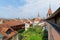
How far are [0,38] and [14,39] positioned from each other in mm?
6104

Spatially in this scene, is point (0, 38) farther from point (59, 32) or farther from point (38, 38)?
point (59, 32)

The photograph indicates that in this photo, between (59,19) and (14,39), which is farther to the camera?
(14,39)

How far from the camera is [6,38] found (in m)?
27.4

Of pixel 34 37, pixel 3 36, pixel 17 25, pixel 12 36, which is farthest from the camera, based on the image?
pixel 17 25

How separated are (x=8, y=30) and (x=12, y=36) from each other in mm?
2715

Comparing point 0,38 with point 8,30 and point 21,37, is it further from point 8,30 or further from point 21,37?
point 21,37

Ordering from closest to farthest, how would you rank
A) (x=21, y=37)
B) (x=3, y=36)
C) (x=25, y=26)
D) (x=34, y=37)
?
(x=3, y=36)
(x=34, y=37)
(x=21, y=37)
(x=25, y=26)

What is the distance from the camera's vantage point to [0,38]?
25359 millimetres

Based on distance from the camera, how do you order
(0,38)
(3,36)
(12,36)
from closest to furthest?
(0,38), (3,36), (12,36)

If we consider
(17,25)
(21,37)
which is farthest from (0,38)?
(17,25)

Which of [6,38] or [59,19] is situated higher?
[59,19]

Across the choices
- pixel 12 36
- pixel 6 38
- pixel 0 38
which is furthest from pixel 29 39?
pixel 0 38

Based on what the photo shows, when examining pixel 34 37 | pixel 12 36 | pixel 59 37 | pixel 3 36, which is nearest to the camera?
pixel 59 37

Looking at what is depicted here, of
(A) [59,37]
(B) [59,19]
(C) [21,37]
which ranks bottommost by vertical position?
(C) [21,37]
